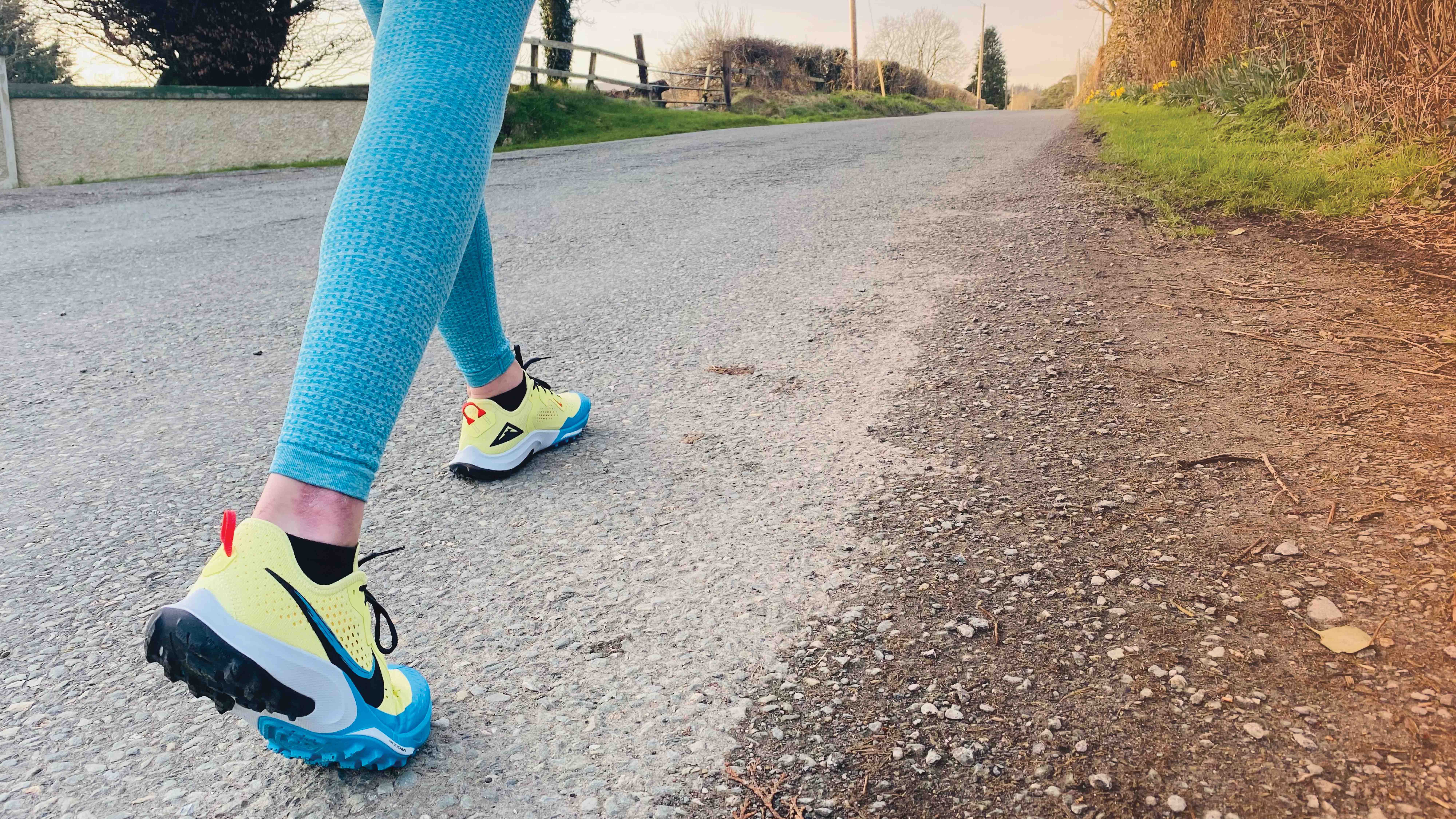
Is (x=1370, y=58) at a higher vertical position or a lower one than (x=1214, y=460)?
higher

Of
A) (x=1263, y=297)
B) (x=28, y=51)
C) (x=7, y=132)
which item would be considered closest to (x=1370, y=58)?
(x=1263, y=297)

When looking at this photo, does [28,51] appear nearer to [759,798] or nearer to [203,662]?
[203,662]

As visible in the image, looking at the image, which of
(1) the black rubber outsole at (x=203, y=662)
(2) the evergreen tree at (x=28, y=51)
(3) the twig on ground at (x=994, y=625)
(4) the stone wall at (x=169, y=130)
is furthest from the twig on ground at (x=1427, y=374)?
(2) the evergreen tree at (x=28, y=51)

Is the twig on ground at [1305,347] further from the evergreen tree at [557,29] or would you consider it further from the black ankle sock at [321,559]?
the evergreen tree at [557,29]

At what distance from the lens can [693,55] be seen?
2523 centimetres

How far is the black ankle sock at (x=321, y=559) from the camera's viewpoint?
960mm

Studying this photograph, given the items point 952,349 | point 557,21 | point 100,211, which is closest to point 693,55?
point 557,21

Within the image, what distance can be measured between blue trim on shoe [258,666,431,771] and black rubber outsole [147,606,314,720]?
0.07 metres

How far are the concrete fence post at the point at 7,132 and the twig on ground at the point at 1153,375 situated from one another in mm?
11548

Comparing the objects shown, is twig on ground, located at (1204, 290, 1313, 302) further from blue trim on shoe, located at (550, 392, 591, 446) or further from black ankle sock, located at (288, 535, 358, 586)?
black ankle sock, located at (288, 535, 358, 586)

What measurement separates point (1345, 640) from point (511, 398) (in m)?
1.51

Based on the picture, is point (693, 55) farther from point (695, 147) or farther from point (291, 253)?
point (291, 253)

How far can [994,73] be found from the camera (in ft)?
189

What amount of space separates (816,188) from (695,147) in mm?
4261
